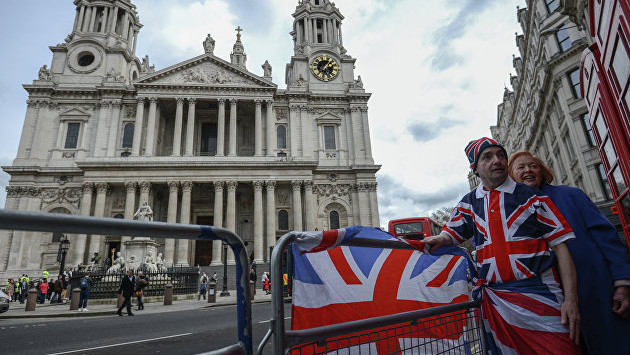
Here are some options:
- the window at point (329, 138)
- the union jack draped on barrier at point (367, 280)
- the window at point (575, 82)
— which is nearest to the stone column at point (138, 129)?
the window at point (329, 138)

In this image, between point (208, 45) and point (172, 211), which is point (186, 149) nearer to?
point (172, 211)

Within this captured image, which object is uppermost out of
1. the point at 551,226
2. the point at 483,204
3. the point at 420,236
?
the point at 420,236

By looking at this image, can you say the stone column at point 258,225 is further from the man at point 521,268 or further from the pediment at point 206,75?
the man at point 521,268

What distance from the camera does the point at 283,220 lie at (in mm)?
33000

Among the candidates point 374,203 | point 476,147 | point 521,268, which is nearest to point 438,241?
point 521,268

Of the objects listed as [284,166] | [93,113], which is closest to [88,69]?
[93,113]

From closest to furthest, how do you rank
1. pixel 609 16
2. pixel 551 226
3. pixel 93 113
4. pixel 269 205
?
1. pixel 551 226
2. pixel 609 16
3. pixel 269 205
4. pixel 93 113

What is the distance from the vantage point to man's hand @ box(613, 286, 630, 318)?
204cm

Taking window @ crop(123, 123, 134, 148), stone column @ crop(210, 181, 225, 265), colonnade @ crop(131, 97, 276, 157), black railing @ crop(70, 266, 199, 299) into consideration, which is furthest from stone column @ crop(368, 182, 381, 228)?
window @ crop(123, 123, 134, 148)

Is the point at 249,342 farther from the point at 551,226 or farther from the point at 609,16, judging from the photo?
the point at 609,16

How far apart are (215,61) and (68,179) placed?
59.0 feet

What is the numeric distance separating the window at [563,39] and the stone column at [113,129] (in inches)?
1499

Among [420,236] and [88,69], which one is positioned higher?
[88,69]

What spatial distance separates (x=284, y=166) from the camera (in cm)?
3241
